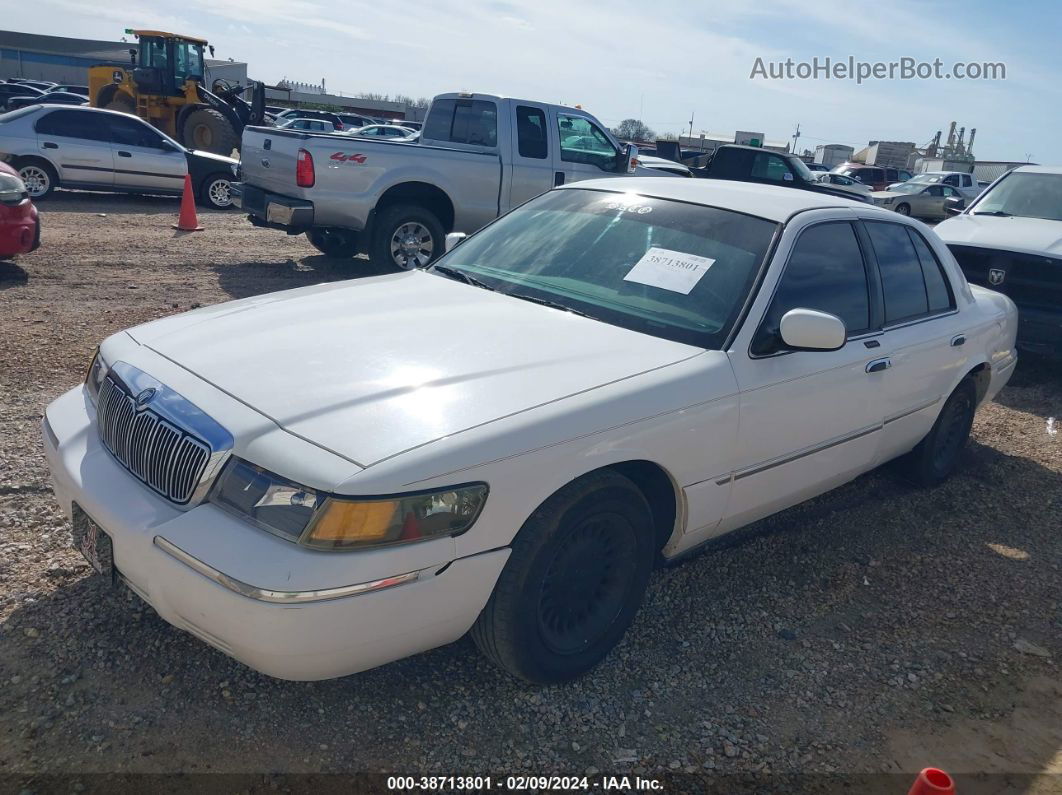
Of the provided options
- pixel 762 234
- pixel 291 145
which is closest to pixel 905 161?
pixel 291 145

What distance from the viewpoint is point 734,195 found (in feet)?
13.4

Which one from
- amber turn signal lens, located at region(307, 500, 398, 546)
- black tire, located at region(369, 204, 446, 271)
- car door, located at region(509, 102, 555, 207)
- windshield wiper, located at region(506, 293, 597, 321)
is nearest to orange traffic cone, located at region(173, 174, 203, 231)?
black tire, located at region(369, 204, 446, 271)

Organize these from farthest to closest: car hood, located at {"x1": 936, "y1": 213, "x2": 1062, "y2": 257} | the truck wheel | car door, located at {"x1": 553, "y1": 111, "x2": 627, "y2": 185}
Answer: the truck wheel < car door, located at {"x1": 553, "y1": 111, "x2": 627, "y2": 185} < car hood, located at {"x1": 936, "y1": 213, "x2": 1062, "y2": 257}

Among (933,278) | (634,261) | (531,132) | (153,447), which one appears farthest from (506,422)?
(531,132)

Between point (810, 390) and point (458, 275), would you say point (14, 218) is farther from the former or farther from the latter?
point (810, 390)

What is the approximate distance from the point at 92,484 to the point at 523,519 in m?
1.41

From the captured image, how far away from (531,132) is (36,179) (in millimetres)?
8232

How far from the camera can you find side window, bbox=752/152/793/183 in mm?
16141

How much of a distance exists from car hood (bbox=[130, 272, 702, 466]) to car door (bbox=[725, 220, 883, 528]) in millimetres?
403

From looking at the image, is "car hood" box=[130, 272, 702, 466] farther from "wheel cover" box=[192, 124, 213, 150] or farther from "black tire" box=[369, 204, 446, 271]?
"wheel cover" box=[192, 124, 213, 150]

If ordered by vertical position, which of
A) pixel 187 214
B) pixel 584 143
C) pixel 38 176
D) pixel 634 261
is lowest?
pixel 187 214

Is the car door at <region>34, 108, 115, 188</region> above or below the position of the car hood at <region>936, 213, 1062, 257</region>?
below

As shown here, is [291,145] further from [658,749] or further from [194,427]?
[658,749]

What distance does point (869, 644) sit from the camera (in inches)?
140
